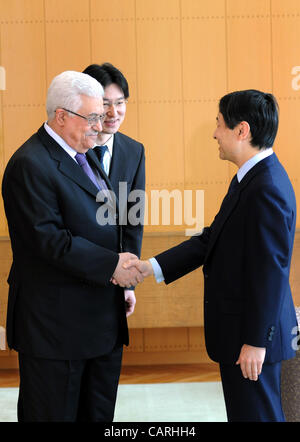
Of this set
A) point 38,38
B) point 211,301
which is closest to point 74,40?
point 38,38

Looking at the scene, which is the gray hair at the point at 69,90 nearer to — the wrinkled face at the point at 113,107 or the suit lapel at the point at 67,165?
the suit lapel at the point at 67,165

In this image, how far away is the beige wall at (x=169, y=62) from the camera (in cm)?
458

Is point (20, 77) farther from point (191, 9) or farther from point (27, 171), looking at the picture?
point (27, 171)

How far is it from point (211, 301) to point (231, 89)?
2815mm

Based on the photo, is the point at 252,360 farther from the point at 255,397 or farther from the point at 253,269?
the point at 253,269

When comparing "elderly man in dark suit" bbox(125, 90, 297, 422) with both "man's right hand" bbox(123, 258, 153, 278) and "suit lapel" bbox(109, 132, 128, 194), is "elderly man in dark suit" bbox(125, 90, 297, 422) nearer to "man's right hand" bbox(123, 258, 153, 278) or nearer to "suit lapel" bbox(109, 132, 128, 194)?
"man's right hand" bbox(123, 258, 153, 278)

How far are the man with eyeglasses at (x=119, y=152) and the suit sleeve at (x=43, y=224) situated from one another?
0.47 metres

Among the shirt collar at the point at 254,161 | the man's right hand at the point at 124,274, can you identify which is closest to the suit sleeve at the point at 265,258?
the shirt collar at the point at 254,161

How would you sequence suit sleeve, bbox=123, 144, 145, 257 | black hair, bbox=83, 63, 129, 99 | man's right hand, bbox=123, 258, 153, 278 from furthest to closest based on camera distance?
black hair, bbox=83, 63, 129, 99 → suit sleeve, bbox=123, 144, 145, 257 → man's right hand, bbox=123, 258, 153, 278

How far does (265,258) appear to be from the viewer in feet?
6.56

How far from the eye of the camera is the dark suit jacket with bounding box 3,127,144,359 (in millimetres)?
2215

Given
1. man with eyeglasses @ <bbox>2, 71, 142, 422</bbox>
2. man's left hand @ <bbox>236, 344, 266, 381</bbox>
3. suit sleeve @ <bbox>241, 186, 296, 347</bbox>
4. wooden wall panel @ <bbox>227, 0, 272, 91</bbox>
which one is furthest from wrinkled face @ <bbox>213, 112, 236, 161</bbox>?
wooden wall panel @ <bbox>227, 0, 272, 91</bbox>

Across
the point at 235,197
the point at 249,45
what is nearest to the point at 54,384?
the point at 235,197

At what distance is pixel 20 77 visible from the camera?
461 cm
